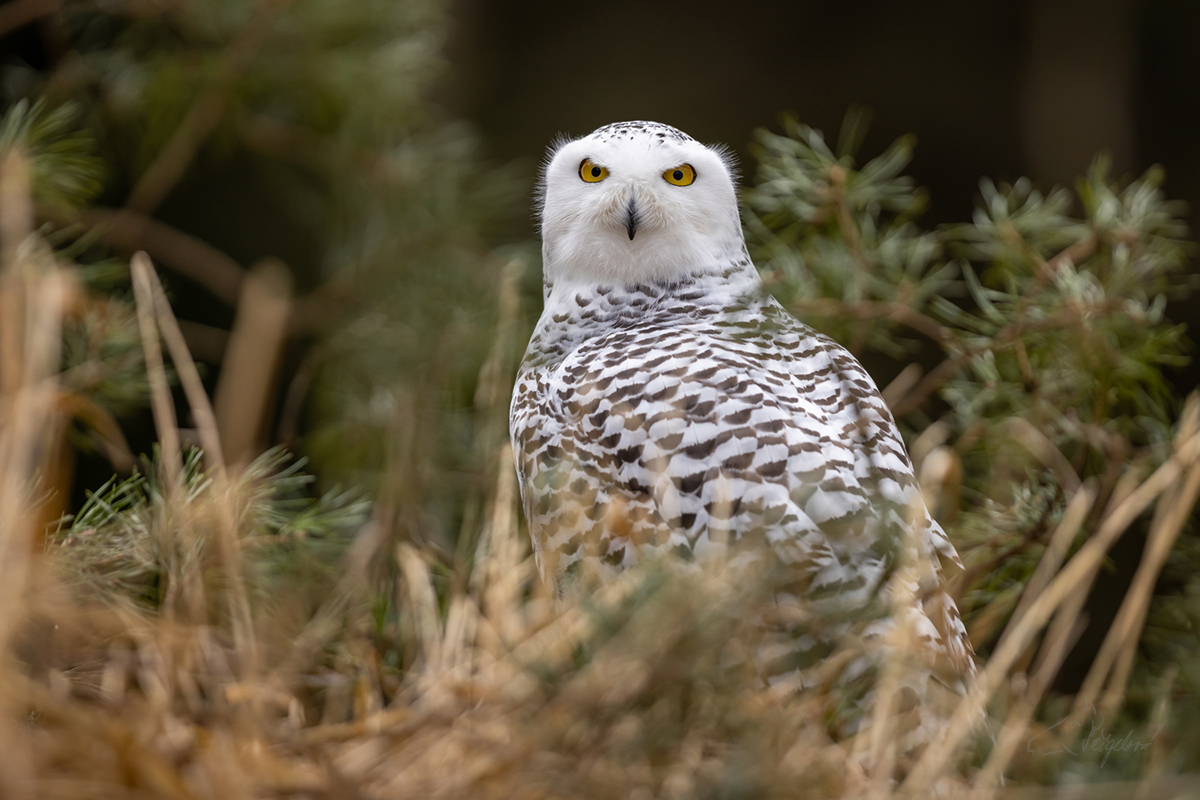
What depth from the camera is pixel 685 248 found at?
1.18 m

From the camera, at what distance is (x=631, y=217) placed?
45.0 inches

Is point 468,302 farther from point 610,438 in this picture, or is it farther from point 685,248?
point 610,438

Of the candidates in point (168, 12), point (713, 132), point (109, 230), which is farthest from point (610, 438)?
point (713, 132)

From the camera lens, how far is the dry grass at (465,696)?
47cm

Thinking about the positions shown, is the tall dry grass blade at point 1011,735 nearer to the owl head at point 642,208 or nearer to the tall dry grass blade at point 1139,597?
the tall dry grass blade at point 1139,597

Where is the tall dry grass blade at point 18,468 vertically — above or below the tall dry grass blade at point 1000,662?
above

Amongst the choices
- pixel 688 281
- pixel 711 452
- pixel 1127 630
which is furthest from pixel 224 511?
pixel 688 281

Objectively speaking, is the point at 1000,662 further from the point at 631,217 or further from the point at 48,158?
the point at 48,158

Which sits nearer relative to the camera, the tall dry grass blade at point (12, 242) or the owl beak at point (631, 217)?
the tall dry grass blade at point (12, 242)

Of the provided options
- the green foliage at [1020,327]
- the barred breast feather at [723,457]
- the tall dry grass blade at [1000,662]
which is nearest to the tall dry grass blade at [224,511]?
the barred breast feather at [723,457]

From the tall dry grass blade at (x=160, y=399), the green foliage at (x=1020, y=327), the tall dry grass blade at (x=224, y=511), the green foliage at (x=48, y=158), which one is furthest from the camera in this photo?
the green foliage at (x=48, y=158)

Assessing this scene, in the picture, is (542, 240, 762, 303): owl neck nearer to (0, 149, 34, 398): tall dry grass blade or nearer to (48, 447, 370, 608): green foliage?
(48, 447, 370, 608): green foliage

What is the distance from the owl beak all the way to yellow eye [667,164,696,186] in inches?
2.1

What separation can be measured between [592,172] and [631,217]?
3.6 inches
